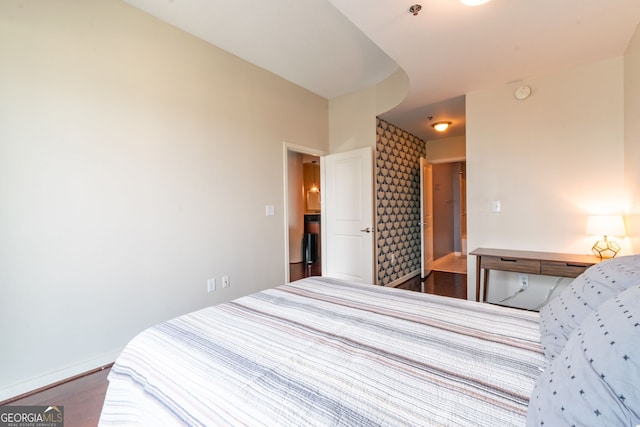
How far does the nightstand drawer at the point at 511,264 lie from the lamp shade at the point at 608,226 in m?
→ 0.49

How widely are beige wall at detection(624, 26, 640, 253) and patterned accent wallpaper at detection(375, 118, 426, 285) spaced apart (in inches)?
90.2

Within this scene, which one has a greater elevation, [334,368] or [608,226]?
[608,226]

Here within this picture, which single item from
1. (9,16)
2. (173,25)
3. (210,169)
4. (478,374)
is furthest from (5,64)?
(478,374)

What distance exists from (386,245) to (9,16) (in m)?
4.05

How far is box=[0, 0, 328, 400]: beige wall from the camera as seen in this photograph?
177 cm

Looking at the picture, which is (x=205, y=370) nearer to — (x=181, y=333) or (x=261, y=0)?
(x=181, y=333)

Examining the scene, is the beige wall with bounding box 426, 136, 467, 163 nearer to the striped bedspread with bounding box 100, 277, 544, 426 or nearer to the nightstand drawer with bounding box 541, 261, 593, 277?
the nightstand drawer with bounding box 541, 261, 593, 277

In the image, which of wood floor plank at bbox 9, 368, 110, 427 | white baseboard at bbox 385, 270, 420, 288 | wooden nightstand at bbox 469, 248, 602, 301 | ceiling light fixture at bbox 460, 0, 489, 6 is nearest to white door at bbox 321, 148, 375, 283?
white baseboard at bbox 385, 270, 420, 288

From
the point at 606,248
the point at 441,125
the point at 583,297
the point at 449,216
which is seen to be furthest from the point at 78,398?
the point at 449,216

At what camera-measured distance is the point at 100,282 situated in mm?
2084

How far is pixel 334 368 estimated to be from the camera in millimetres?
906

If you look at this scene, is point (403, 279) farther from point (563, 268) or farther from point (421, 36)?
point (421, 36)

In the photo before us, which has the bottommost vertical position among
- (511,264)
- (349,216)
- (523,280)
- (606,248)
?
(523,280)

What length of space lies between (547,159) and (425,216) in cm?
193
